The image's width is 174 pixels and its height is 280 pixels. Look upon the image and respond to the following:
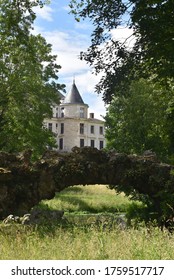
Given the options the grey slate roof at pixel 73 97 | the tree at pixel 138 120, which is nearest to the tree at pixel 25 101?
the tree at pixel 138 120

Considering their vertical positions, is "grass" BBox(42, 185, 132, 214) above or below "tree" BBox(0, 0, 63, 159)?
below

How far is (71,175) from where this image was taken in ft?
60.0

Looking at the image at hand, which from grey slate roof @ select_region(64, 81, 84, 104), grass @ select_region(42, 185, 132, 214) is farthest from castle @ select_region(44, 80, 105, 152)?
grass @ select_region(42, 185, 132, 214)

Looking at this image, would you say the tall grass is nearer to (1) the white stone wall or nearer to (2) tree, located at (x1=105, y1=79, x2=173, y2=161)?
(2) tree, located at (x1=105, y1=79, x2=173, y2=161)

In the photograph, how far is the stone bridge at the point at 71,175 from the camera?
59.0 ft

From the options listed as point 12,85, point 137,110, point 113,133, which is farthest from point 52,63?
point 113,133

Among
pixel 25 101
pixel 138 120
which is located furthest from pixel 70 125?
pixel 25 101

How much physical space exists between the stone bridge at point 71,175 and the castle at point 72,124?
286 feet

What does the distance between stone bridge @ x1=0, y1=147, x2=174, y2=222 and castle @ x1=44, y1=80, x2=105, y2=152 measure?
286 feet

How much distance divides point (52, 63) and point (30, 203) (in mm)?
23985

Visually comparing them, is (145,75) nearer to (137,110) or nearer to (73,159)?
(73,159)

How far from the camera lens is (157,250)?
25.0 feet

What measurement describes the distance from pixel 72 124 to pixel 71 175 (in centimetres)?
9257

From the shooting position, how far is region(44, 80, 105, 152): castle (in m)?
107
